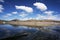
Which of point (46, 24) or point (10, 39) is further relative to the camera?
point (46, 24)

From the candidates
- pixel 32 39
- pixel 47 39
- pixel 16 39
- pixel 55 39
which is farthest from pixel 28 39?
pixel 55 39

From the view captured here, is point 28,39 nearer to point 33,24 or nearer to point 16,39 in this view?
point 16,39

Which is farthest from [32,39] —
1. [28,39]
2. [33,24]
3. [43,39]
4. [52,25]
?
[33,24]

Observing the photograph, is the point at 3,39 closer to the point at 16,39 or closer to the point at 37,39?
the point at 16,39

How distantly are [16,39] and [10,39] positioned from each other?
0.54 meters

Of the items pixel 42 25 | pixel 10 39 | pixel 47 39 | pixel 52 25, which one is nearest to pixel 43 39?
pixel 47 39

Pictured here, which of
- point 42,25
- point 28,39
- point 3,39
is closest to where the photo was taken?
point 3,39

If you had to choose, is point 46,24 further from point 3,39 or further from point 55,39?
point 3,39

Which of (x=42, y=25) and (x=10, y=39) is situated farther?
(x=42, y=25)

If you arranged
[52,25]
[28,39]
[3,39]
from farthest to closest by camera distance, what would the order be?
[52,25] → [28,39] → [3,39]

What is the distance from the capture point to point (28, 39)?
10.2 m

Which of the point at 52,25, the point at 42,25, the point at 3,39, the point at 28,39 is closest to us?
the point at 3,39

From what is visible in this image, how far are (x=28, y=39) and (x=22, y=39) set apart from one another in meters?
0.58

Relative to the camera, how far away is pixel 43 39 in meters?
10.2
